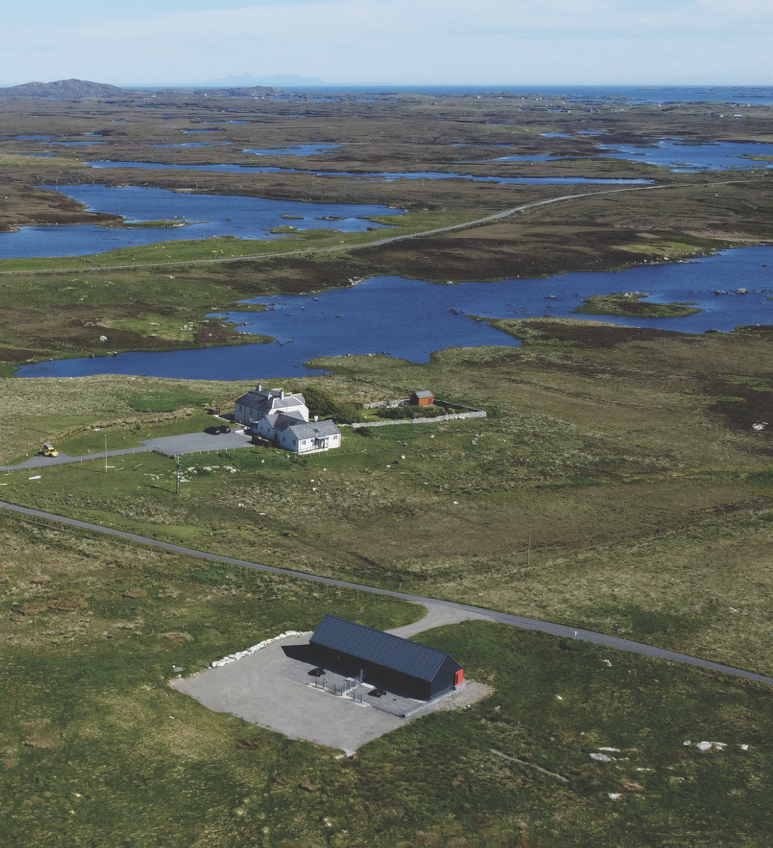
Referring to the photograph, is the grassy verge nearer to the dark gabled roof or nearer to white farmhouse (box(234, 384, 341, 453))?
the dark gabled roof

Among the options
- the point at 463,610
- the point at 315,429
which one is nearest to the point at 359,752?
the point at 463,610

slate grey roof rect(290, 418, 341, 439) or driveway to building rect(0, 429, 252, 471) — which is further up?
slate grey roof rect(290, 418, 341, 439)

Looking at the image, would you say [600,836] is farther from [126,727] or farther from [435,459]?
[435,459]

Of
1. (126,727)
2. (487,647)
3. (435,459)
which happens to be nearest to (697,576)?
(487,647)

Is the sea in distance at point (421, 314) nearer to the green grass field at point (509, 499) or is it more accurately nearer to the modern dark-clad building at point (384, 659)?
the green grass field at point (509, 499)

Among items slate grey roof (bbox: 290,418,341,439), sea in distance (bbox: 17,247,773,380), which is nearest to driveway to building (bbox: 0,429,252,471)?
slate grey roof (bbox: 290,418,341,439)

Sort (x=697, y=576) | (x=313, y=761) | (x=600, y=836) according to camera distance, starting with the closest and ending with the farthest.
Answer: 1. (x=600, y=836)
2. (x=313, y=761)
3. (x=697, y=576)

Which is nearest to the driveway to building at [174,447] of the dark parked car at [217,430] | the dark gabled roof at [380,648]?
the dark parked car at [217,430]
